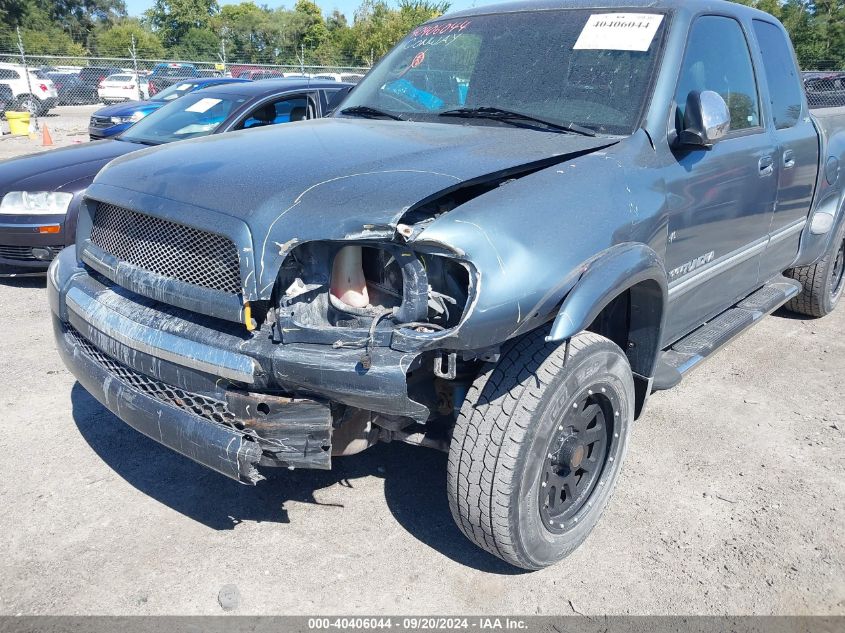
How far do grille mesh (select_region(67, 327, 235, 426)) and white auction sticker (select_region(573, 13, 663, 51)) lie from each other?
2226 mm

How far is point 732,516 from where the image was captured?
123 inches

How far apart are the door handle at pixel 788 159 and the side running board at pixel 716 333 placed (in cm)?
81

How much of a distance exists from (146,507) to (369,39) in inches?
1654

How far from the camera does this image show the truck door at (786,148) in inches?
159

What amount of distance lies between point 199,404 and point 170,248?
0.59 meters

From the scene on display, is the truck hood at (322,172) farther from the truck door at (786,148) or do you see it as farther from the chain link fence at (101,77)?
the chain link fence at (101,77)

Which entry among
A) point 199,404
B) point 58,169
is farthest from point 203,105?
point 199,404

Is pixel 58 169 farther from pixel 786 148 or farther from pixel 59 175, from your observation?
pixel 786 148

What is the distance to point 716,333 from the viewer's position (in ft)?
12.5

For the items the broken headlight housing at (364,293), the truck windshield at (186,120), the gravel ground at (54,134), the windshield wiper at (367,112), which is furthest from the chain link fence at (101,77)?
the broken headlight housing at (364,293)

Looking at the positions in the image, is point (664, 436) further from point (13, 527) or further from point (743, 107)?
point (13, 527)

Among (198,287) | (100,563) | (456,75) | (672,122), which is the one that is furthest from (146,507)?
(672,122)

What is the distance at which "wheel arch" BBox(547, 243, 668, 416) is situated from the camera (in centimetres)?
229

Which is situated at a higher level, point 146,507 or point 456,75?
point 456,75
